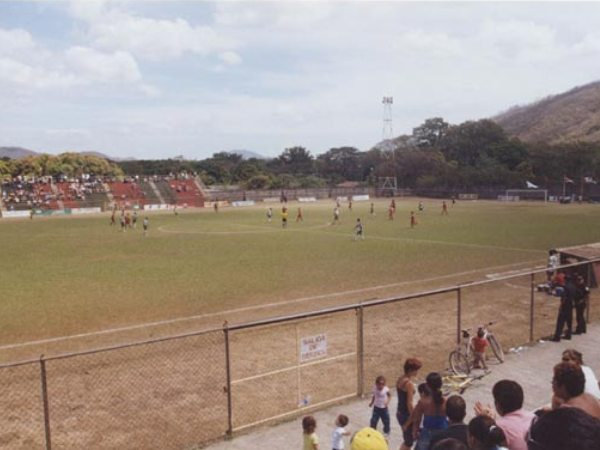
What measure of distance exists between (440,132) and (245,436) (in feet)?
586

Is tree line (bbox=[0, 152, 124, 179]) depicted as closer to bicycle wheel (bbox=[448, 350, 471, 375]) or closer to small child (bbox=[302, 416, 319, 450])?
bicycle wheel (bbox=[448, 350, 471, 375])

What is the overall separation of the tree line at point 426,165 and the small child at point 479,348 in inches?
4007

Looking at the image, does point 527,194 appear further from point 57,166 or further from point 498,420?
point 57,166

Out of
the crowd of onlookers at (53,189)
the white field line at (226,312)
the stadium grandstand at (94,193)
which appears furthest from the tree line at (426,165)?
the white field line at (226,312)

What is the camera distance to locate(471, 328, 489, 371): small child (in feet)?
37.3

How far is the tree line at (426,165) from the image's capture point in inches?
4304

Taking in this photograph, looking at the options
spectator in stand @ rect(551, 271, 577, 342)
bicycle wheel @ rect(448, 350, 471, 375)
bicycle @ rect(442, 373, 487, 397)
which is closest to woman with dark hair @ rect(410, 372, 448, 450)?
bicycle @ rect(442, 373, 487, 397)

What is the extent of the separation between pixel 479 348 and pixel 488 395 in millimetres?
1404

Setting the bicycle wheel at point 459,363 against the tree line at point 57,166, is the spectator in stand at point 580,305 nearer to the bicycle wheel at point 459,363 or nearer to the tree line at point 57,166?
the bicycle wheel at point 459,363

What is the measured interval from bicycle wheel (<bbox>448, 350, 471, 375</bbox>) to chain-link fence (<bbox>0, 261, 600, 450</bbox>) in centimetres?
76

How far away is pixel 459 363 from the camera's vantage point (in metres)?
11.3

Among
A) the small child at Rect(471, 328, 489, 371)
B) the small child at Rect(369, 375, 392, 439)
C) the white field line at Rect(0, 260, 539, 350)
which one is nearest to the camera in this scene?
the small child at Rect(369, 375, 392, 439)

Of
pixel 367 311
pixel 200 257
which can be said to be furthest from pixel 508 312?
pixel 200 257

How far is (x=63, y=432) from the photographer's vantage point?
29.5ft
